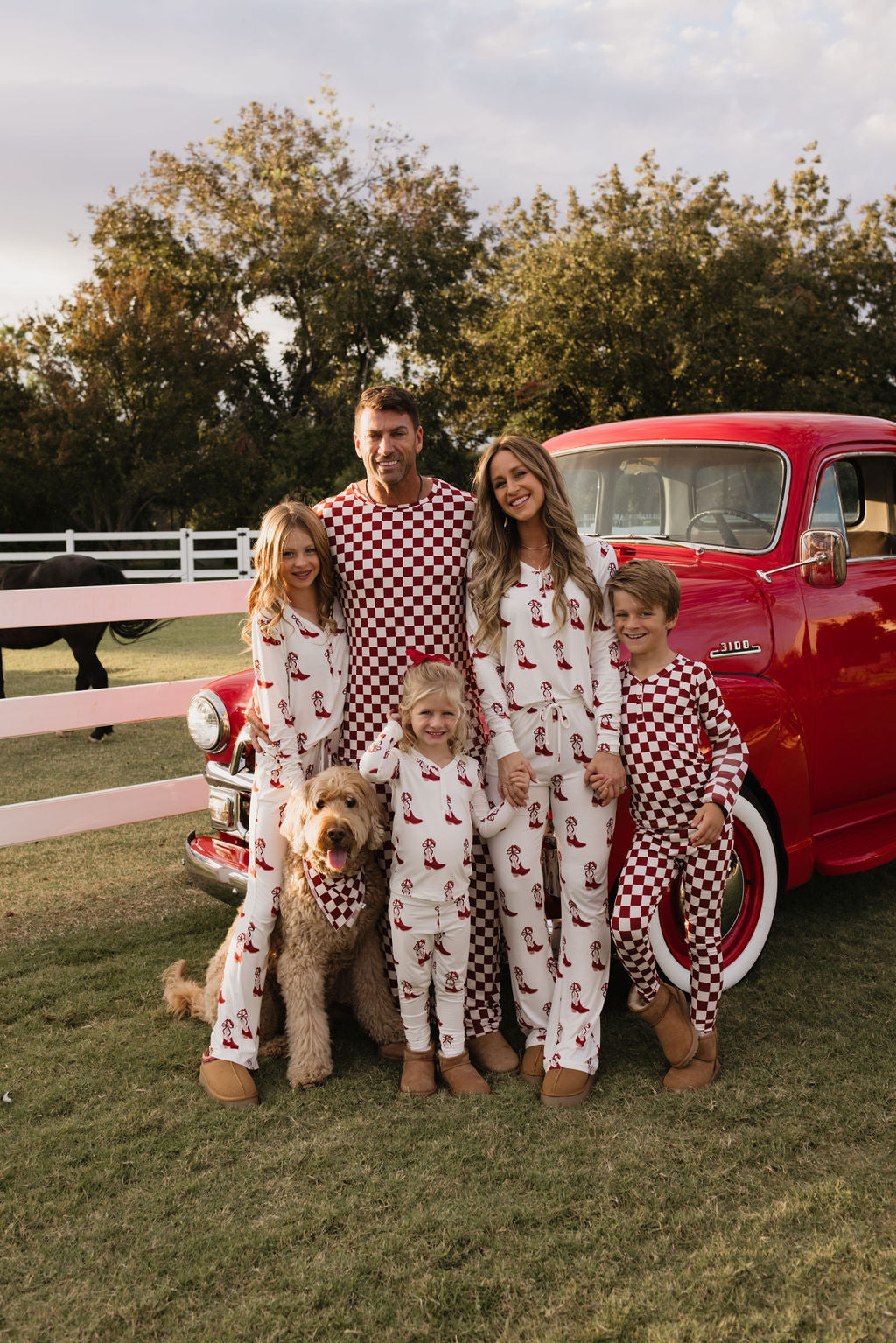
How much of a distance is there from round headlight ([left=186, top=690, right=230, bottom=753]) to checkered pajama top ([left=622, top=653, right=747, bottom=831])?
5.96 ft

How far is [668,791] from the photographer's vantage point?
318 centimetres

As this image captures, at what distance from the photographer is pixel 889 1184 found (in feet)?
8.86

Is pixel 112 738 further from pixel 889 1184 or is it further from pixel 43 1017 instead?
pixel 889 1184

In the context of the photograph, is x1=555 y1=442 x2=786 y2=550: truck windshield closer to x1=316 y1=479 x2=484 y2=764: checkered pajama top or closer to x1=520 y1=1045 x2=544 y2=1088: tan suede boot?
x1=316 y1=479 x2=484 y2=764: checkered pajama top

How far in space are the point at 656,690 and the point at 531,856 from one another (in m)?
0.67

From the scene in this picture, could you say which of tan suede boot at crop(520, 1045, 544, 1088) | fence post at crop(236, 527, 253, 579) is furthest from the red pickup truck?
fence post at crop(236, 527, 253, 579)

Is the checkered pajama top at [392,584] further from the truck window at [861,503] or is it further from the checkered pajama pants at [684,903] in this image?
the truck window at [861,503]

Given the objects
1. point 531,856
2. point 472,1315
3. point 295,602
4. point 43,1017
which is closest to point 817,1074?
point 531,856

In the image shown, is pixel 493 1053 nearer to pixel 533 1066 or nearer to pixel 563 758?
pixel 533 1066

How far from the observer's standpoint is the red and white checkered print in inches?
130

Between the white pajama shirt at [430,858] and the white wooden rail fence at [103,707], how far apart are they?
192 centimetres

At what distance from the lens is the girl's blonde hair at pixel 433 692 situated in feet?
10.3

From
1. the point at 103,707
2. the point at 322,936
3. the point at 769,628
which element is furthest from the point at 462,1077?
the point at 103,707

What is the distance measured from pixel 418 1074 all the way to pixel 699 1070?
2.98 feet
